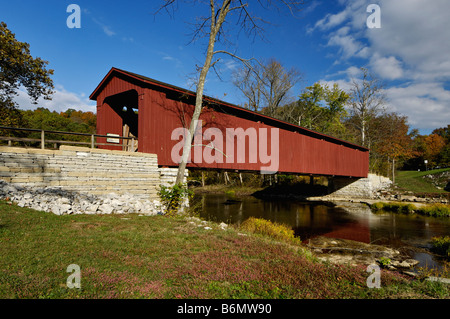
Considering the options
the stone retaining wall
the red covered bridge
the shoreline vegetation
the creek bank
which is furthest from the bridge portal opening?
the creek bank

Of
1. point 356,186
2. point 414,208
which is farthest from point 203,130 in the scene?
point 356,186

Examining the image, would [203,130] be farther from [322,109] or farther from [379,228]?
[322,109]

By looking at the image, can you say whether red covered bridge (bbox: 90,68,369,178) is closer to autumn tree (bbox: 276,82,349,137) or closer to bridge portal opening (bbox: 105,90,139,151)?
bridge portal opening (bbox: 105,90,139,151)

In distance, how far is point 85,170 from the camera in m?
9.61

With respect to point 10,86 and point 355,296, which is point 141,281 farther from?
point 10,86

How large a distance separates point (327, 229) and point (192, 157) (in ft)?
28.8

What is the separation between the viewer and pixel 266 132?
17.4 meters

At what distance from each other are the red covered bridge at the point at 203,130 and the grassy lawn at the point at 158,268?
5960mm

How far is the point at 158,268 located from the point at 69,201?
5.74 metres

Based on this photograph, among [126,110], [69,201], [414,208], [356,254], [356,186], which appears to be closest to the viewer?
[69,201]

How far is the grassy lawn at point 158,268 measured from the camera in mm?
3361

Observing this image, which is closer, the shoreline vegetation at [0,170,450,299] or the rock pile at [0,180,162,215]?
the shoreline vegetation at [0,170,450,299]

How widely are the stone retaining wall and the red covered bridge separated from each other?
3.10ft

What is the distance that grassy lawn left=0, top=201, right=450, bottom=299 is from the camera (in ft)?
11.0
